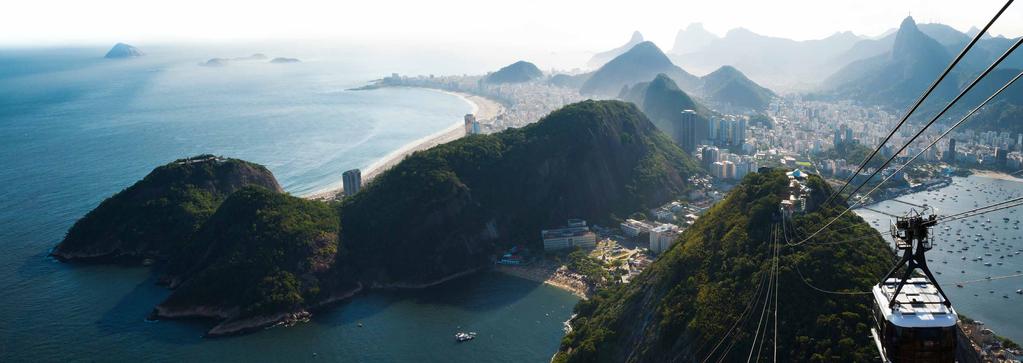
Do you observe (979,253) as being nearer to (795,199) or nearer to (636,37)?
(795,199)

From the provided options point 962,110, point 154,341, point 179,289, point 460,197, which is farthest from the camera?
point 962,110

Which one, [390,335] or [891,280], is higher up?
[891,280]

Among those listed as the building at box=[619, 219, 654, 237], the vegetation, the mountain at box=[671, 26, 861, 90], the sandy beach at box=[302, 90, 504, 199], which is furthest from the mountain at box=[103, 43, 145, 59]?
the building at box=[619, 219, 654, 237]

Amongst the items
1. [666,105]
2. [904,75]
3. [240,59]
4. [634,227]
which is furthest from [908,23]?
[240,59]

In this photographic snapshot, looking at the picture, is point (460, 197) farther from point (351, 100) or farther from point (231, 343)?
point (351, 100)

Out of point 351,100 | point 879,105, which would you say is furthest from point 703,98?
point 351,100

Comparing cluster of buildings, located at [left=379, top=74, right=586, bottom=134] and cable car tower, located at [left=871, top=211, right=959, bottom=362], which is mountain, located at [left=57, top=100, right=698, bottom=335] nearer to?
cable car tower, located at [left=871, top=211, right=959, bottom=362]

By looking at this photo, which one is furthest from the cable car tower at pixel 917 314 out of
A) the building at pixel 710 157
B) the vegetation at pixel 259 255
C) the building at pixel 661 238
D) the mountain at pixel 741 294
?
the building at pixel 710 157
